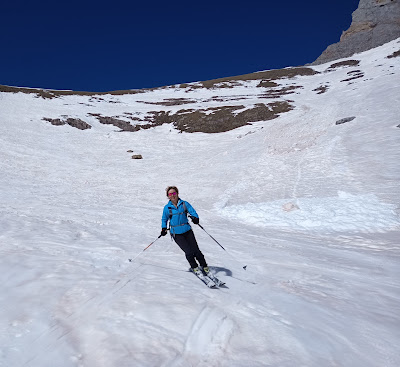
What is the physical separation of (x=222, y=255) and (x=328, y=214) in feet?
19.6

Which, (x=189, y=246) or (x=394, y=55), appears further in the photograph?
(x=394, y=55)

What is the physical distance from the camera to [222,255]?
774 centimetres

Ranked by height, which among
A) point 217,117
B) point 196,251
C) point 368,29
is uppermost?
point 368,29

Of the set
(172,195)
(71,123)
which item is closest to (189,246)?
(172,195)

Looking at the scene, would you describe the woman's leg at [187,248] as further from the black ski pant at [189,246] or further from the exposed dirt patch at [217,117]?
the exposed dirt patch at [217,117]

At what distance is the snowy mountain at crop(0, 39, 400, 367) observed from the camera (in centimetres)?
339

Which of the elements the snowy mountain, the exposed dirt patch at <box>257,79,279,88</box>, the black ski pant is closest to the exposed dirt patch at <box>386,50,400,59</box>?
the exposed dirt patch at <box>257,79,279,88</box>

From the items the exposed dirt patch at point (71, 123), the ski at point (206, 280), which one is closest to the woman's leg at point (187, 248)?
the ski at point (206, 280)

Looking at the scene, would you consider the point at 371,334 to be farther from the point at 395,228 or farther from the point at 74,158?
the point at 74,158

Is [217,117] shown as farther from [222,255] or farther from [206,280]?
[206,280]

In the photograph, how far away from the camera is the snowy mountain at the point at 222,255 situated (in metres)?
3.39

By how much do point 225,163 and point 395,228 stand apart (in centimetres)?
1424

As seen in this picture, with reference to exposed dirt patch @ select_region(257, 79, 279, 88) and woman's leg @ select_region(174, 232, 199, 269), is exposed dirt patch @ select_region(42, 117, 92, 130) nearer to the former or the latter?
woman's leg @ select_region(174, 232, 199, 269)

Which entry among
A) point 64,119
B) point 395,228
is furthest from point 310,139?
point 64,119
